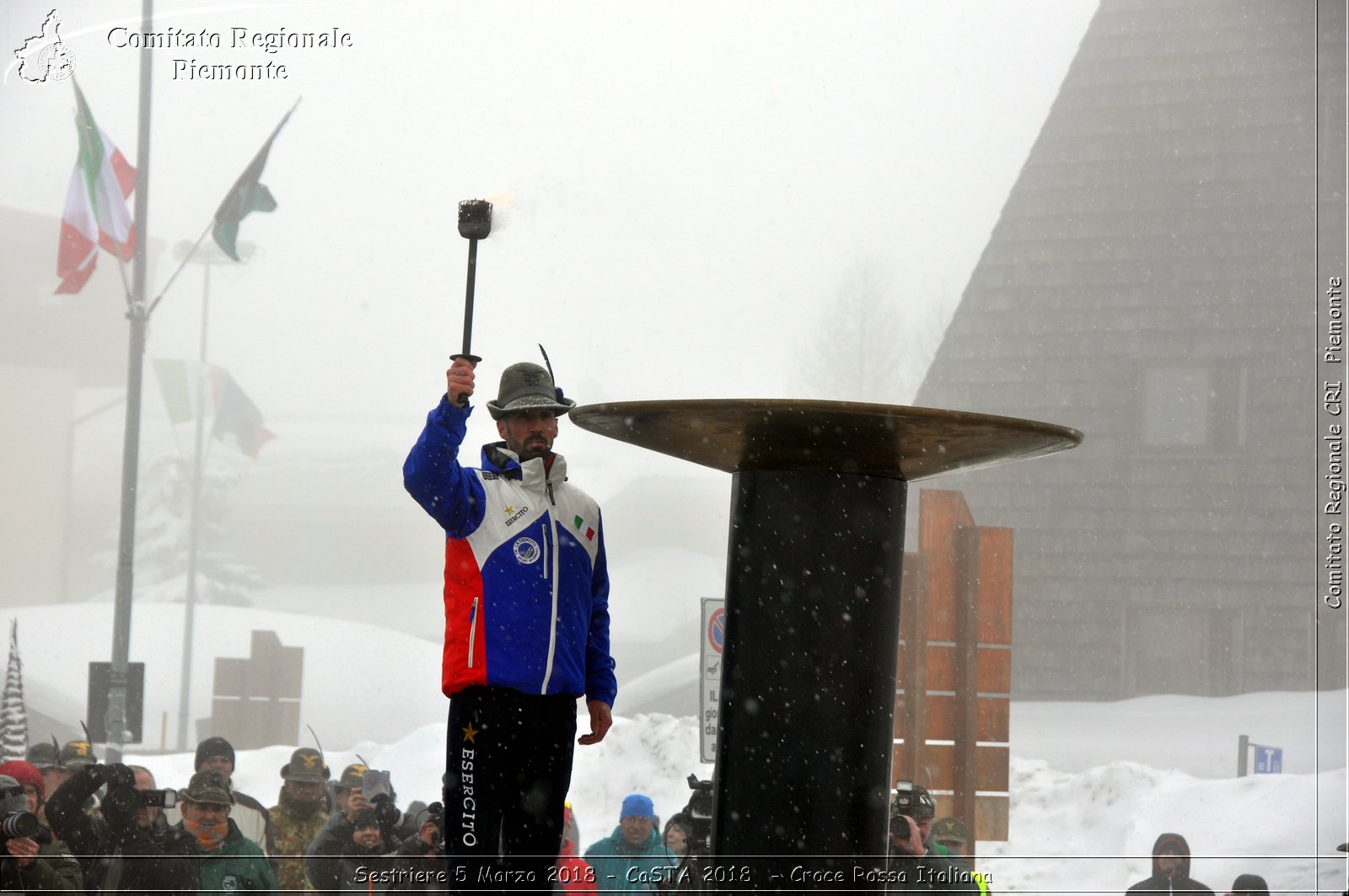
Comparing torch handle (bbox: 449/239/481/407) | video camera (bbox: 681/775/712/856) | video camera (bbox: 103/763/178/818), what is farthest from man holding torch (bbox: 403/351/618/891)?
video camera (bbox: 103/763/178/818)

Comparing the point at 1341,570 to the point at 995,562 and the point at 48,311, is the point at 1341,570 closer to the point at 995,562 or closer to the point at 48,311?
the point at 995,562

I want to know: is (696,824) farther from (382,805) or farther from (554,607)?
(554,607)

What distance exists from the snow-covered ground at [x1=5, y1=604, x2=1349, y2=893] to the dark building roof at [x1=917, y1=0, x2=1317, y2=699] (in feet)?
1.47

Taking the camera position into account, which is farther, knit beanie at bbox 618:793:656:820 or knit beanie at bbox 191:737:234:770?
knit beanie at bbox 191:737:234:770

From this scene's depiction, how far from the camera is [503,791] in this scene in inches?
86.7

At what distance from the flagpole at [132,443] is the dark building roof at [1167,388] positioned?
5965mm

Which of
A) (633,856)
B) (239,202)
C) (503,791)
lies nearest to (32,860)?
(633,856)

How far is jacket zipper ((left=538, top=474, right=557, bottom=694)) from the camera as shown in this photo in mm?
2266

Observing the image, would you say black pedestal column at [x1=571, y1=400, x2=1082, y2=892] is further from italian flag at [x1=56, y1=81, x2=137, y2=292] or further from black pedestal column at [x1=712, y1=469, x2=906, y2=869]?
italian flag at [x1=56, y1=81, x2=137, y2=292]

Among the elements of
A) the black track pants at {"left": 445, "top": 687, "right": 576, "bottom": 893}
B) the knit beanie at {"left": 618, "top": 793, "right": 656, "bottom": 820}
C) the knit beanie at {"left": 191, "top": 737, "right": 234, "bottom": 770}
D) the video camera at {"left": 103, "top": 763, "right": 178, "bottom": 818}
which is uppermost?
the black track pants at {"left": 445, "top": 687, "right": 576, "bottom": 893}

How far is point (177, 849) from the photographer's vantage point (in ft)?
12.8

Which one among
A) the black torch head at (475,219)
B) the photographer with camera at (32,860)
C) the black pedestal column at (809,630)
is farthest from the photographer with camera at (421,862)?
the black torch head at (475,219)

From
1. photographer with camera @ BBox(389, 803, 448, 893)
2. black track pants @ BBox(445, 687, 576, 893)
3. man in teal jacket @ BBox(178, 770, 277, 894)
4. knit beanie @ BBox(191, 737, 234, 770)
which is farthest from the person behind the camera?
knit beanie @ BBox(191, 737, 234, 770)

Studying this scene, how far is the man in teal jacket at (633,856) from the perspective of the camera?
4426mm
